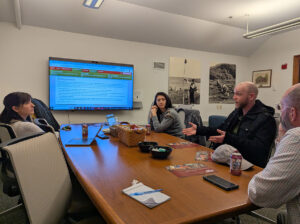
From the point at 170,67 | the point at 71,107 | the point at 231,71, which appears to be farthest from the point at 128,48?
the point at 231,71

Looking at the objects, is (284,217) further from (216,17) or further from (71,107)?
(216,17)

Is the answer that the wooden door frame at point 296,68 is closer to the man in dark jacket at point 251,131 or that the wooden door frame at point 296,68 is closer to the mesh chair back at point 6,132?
the man in dark jacket at point 251,131

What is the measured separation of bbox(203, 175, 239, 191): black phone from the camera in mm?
1025

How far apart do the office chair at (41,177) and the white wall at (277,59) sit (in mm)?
5270

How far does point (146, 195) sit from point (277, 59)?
5398 mm

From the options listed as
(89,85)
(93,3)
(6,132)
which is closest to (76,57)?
(89,85)

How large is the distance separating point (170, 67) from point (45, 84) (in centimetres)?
257

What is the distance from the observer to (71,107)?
3.80m

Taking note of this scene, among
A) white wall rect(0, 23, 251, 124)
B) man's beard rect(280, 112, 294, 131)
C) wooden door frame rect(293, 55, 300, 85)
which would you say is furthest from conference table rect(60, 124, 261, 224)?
wooden door frame rect(293, 55, 300, 85)

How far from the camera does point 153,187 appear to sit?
1.02m

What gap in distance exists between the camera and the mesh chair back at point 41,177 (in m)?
0.87

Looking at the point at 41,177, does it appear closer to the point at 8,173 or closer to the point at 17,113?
the point at 8,173

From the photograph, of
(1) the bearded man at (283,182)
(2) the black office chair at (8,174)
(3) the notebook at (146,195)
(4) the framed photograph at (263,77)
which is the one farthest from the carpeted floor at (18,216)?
(4) the framed photograph at (263,77)

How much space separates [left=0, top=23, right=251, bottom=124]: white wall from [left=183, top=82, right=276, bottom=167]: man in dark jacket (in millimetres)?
2550
